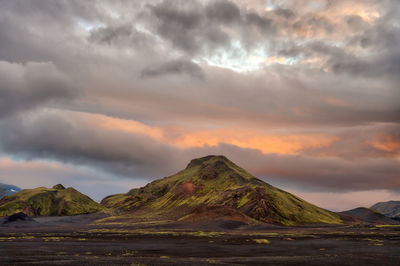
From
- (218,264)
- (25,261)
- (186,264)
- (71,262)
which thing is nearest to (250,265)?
(218,264)

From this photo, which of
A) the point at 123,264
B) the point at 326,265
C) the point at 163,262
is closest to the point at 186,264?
the point at 163,262

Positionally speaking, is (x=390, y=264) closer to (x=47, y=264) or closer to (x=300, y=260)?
(x=300, y=260)

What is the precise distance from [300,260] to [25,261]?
1931 inches

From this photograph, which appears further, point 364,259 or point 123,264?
point 364,259

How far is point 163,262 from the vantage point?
6431 centimetres

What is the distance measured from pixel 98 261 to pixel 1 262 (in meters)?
16.0

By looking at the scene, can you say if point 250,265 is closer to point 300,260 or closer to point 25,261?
point 300,260

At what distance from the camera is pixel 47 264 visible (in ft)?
Result: 200

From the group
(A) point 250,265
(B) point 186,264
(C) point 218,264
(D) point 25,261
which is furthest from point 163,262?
(D) point 25,261

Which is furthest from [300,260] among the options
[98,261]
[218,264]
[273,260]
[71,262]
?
[71,262]

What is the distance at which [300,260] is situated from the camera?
226 ft

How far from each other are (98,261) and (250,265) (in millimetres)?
26133

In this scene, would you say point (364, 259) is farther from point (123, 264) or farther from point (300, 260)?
point (123, 264)

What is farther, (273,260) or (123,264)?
(273,260)
